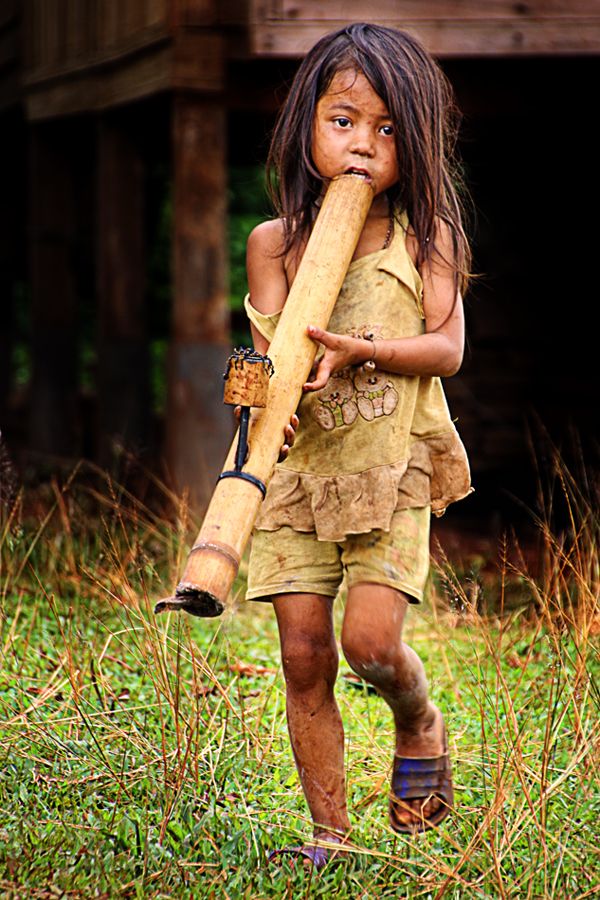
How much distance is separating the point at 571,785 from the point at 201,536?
146 centimetres

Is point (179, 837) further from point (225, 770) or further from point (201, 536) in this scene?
point (201, 536)

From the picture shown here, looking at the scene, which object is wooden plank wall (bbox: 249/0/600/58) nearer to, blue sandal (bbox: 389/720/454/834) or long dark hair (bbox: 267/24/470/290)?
long dark hair (bbox: 267/24/470/290)

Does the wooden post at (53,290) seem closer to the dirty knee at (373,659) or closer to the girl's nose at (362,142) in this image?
the girl's nose at (362,142)

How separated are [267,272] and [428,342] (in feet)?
1.39

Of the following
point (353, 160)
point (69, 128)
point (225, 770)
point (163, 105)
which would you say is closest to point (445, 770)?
point (225, 770)

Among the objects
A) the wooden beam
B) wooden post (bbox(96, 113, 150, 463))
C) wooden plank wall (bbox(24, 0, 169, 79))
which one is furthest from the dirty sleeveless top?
wooden post (bbox(96, 113, 150, 463))

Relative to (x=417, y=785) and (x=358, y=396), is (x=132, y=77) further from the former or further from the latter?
(x=417, y=785)

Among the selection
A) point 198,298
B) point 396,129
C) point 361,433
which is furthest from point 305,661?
point 198,298

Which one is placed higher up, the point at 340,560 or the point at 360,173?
the point at 360,173

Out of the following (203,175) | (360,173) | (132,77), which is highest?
(132,77)

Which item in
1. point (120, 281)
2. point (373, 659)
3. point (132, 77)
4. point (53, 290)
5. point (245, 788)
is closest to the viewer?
point (373, 659)

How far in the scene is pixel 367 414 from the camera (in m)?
2.30

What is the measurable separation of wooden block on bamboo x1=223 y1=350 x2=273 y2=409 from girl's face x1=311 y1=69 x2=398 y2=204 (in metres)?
0.56

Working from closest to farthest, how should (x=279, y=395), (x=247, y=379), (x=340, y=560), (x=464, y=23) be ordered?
(x=247, y=379), (x=279, y=395), (x=340, y=560), (x=464, y=23)
